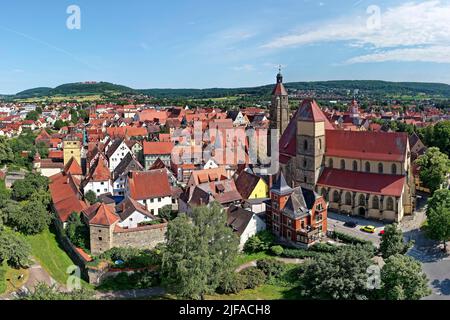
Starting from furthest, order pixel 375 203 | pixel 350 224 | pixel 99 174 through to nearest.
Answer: pixel 99 174
pixel 375 203
pixel 350 224

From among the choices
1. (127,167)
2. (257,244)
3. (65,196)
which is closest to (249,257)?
(257,244)

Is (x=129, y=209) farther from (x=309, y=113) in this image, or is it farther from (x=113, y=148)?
(x=113, y=148)

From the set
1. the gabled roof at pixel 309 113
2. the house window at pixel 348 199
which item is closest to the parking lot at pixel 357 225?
the house window at pixel 348 199

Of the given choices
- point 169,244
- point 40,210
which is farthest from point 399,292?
point 40,210

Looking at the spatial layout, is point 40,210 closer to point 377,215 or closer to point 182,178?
point 182,178

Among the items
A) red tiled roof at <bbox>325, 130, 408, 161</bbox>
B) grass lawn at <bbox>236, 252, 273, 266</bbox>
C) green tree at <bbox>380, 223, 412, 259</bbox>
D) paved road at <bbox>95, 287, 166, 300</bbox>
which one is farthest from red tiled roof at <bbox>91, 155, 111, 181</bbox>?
green tree at <bbox>380, 223, 412, 259</bbox>
